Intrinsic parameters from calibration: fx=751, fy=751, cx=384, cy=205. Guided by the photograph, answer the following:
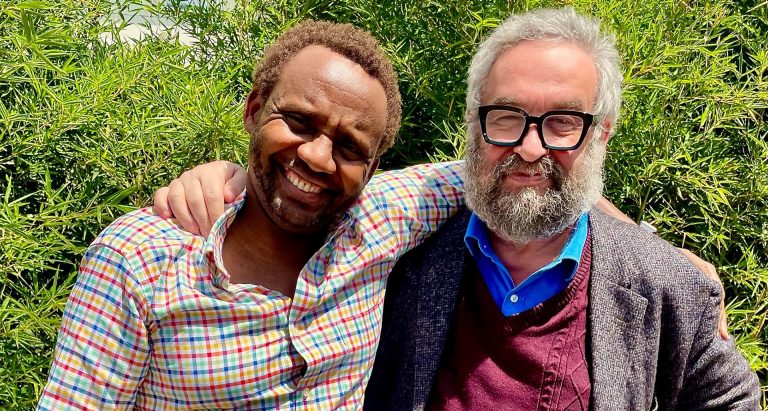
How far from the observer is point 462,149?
2812 mm

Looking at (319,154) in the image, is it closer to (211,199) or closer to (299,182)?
(299,182)

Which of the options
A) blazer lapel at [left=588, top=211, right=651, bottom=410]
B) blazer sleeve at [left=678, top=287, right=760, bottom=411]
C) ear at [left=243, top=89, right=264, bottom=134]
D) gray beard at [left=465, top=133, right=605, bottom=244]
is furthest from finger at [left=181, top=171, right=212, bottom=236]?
blazer sleeve at [left=678, top=287, right=760, bottom=411]

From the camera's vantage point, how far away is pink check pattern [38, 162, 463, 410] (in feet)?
5.69

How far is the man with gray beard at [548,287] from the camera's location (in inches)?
82.6

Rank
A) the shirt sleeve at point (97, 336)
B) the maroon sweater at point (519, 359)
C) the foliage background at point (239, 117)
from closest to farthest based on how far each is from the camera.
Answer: the shirt sleeve at point (97, 336) < the maroon sweater at point (519, 359) < the foliage background at point (239, 117)

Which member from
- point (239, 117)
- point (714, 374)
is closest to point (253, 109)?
point (239, 117)

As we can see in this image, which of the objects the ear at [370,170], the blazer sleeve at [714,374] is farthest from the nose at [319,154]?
the blazer sleeve at [714,374]

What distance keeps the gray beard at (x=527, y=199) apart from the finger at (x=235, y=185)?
657 millimetres

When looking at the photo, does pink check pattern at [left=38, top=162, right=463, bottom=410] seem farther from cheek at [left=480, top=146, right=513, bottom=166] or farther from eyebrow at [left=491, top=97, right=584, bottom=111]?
eyebrow at [left=491, top=97, right=584, bottom=111]

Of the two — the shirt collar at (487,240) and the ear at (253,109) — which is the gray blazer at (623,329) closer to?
the shirt collar at (487,240)

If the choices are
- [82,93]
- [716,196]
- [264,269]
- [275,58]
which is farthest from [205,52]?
[716,196]

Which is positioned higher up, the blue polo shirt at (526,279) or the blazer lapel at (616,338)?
the blue polo shirt at (526,279)

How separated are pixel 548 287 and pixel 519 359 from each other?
0.75 ft

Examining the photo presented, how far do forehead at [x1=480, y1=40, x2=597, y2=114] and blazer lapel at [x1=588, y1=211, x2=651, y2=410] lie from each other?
1.56 ft
